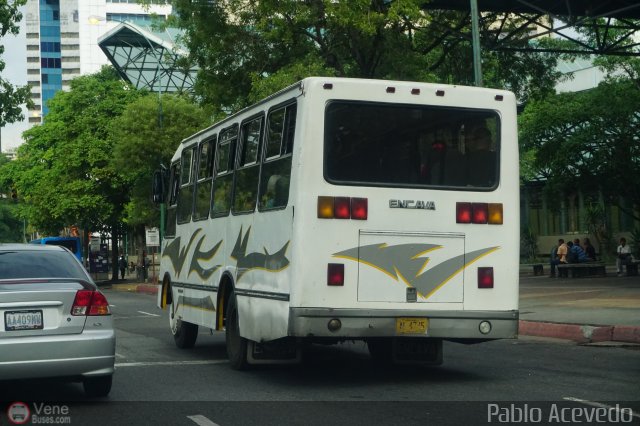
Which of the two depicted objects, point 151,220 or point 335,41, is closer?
point 335,41

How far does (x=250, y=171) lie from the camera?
12.6 meters

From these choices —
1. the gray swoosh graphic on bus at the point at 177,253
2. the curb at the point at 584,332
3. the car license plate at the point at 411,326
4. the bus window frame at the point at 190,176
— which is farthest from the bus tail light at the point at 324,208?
the curb at the point at 584,332

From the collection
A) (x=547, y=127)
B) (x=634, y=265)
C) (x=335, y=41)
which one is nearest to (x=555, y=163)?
(x=547, y=127)

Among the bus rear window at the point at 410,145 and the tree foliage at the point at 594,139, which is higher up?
the tree foliage at the point at 594,139

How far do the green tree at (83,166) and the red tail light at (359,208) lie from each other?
45.8m

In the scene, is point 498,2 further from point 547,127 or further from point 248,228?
point 248,228

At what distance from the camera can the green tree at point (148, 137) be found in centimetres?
4891

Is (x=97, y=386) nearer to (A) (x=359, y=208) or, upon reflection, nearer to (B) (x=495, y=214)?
(A) (x=359, y=208)

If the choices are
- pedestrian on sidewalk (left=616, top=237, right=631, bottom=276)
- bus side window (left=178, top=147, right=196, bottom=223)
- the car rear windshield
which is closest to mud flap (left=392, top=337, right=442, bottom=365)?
the car rear windshield

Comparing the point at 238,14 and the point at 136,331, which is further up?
the point at 238,14

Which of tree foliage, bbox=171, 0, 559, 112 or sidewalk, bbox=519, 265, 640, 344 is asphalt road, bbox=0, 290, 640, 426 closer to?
sidewalk, bbox=519, 265, 640, 344

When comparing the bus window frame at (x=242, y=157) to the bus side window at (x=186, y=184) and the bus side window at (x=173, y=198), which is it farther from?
the bus side window at (x=173, y=198)

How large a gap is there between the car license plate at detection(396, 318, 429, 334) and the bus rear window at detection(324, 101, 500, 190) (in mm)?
1436

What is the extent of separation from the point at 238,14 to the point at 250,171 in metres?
19.5
